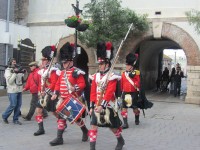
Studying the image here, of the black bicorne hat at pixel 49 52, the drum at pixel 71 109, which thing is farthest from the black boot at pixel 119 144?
the black bicorne hat at pixel 49 52

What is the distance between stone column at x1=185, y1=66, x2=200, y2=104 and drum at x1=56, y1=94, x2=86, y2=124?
31.2 ft

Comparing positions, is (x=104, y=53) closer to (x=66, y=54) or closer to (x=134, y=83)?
(x=66, y=54)

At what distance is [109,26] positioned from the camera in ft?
48.9

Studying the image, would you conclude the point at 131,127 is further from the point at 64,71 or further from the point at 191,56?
the point at 191,56

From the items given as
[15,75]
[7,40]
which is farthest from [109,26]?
[15,75]

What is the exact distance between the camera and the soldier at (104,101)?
6.10 meters

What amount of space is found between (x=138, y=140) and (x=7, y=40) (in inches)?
423

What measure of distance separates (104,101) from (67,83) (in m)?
1.12

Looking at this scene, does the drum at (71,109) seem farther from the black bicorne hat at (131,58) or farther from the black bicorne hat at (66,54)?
the black bicorne hat at (131,58)

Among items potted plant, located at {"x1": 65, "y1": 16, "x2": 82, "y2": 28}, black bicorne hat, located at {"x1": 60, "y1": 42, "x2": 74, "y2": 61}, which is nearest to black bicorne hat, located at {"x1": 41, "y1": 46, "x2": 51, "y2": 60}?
black bicorne hat, located at {"x1": 60, "y1": 42, "x2": 74, "y2": 61}

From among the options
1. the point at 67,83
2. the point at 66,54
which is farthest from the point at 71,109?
the point at 66,54

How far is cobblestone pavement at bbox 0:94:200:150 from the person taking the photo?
22.5 feet

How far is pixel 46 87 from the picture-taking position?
25.9 feet

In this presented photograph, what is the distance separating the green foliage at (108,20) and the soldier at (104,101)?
8292mm
